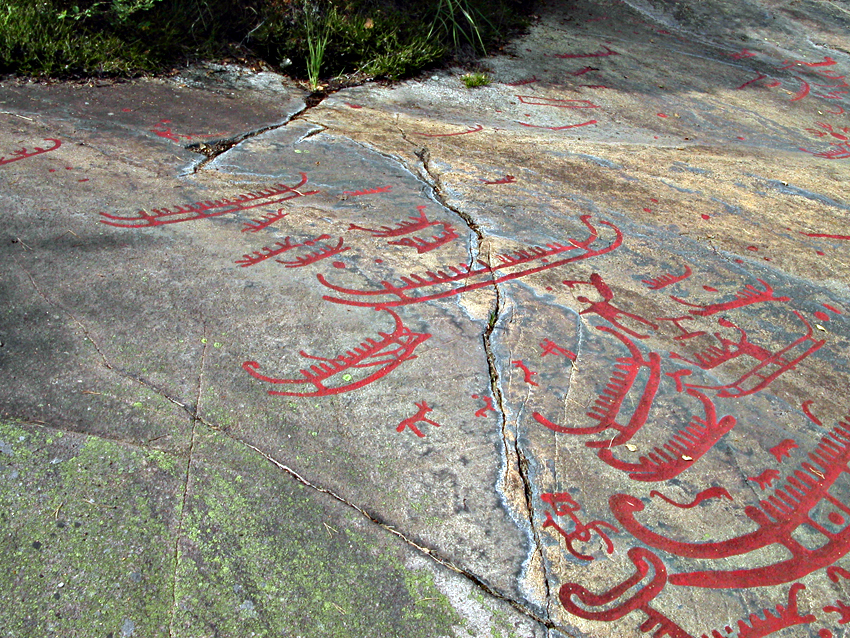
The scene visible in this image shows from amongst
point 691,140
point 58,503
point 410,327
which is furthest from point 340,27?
point 58,503

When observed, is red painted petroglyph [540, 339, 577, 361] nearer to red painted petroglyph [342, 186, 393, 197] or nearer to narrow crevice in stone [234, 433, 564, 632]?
narrow crevice in stone [234, 433, 564, 632]

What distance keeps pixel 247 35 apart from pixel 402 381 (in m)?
3.61

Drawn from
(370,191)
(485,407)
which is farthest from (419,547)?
(370,191)

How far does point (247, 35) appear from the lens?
478 cm

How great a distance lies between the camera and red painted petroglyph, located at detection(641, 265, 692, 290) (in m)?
2.83

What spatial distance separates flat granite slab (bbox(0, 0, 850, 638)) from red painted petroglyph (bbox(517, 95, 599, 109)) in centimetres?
81

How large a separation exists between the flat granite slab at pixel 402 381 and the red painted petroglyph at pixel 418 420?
0.06 feet

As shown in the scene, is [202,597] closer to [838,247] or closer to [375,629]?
[375,629]

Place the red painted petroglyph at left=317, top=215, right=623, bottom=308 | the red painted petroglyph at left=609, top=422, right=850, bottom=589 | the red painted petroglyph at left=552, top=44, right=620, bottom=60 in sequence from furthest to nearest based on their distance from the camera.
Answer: the red painted petroglyph at left=552, top=44, right=620, bottom=60 < the red painted petroglyph at left=317, top=215, right=623, bottom=308 < the red painted petroglyph at left=609, top=422, right=850, bottom=589

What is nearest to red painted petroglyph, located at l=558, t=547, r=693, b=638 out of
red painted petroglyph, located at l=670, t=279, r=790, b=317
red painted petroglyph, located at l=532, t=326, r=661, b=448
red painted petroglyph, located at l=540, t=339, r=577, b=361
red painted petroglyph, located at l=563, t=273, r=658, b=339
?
red painted petroglyph, located at l=532, t=326, r=661, b=448

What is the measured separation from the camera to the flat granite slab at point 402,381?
1566mm

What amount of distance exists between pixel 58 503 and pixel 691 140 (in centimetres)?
422

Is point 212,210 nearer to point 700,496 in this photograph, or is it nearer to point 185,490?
point 185,490

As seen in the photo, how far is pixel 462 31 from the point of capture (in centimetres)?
543
